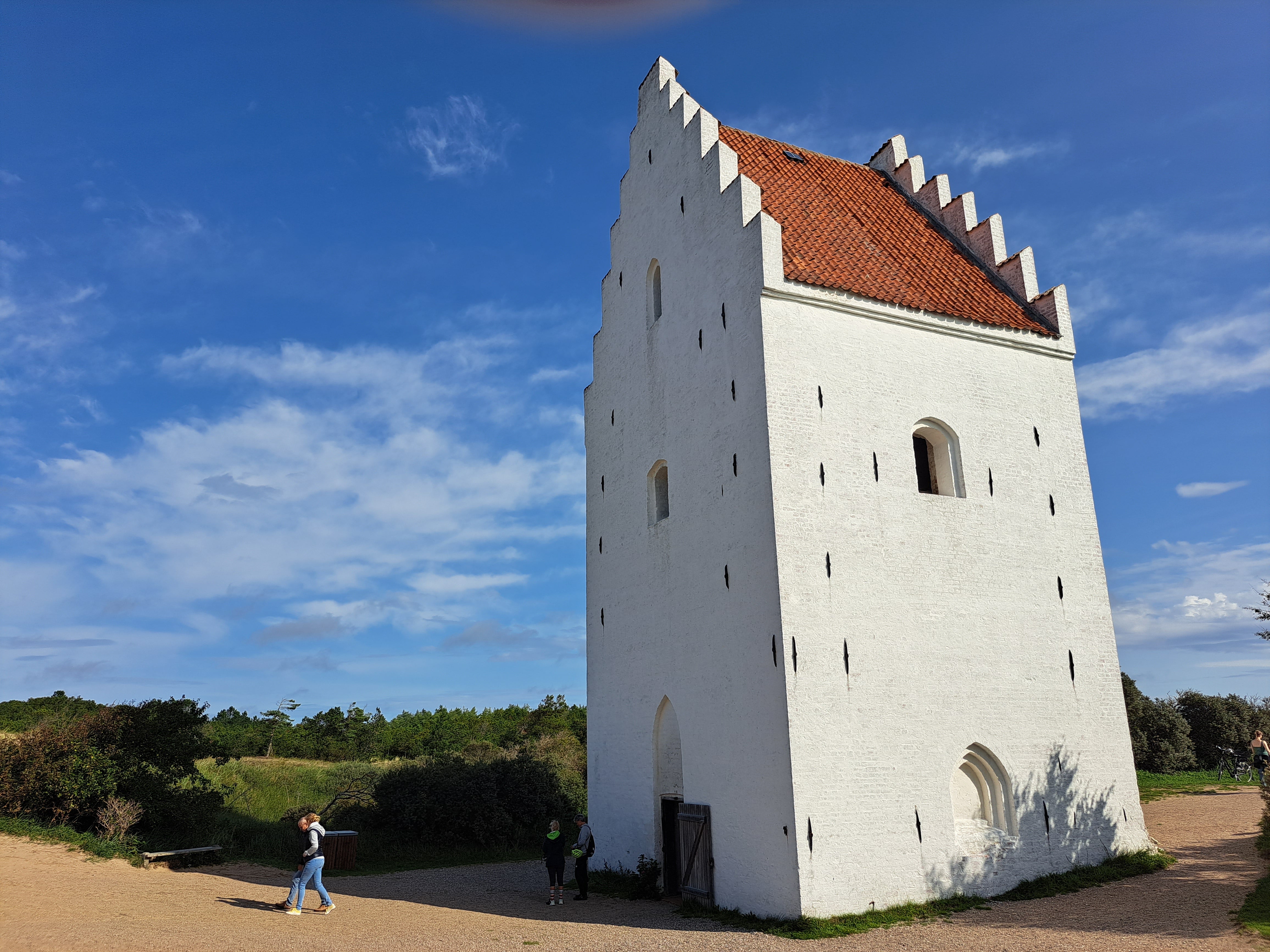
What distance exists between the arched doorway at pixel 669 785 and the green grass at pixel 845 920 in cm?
191

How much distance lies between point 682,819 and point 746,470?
5.52 m

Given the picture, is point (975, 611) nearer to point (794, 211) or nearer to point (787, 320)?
point (787, 320)

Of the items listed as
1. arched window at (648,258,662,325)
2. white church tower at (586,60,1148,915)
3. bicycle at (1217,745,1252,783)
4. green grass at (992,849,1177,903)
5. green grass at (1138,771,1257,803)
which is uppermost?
arched window at (648,258,662,325)

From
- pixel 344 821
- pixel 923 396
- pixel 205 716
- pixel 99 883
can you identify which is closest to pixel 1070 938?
pixel 923 396

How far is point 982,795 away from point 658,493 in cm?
724

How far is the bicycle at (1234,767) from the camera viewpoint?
23766 millimetres

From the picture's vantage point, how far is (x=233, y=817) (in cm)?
2191

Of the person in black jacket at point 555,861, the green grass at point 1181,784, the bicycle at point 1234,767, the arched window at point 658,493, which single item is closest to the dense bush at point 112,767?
the person in black jacket at point 555,861

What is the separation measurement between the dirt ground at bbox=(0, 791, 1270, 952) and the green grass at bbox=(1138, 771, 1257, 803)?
5.07 m

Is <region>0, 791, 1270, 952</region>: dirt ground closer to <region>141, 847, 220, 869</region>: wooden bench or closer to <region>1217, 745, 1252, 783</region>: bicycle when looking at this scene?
<region>141, 847, 220, 869</region>: wooden bench

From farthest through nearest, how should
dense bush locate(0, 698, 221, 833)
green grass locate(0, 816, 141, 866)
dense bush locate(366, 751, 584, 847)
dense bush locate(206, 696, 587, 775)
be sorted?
dense bush locate(206, 696, 587, 775) < dense bush locate(366, 751, 584, 847) < dense bush locate(0, 698, 221, 833) < green grass locate(0, 816, 141, 866)

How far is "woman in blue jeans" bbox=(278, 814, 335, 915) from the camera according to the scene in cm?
1209

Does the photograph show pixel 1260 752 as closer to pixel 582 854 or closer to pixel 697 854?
pixel 697 854

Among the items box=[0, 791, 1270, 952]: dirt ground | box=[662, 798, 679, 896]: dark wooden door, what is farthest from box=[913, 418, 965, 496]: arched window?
box=[662, 798, 679, 896]: dark wooden door
